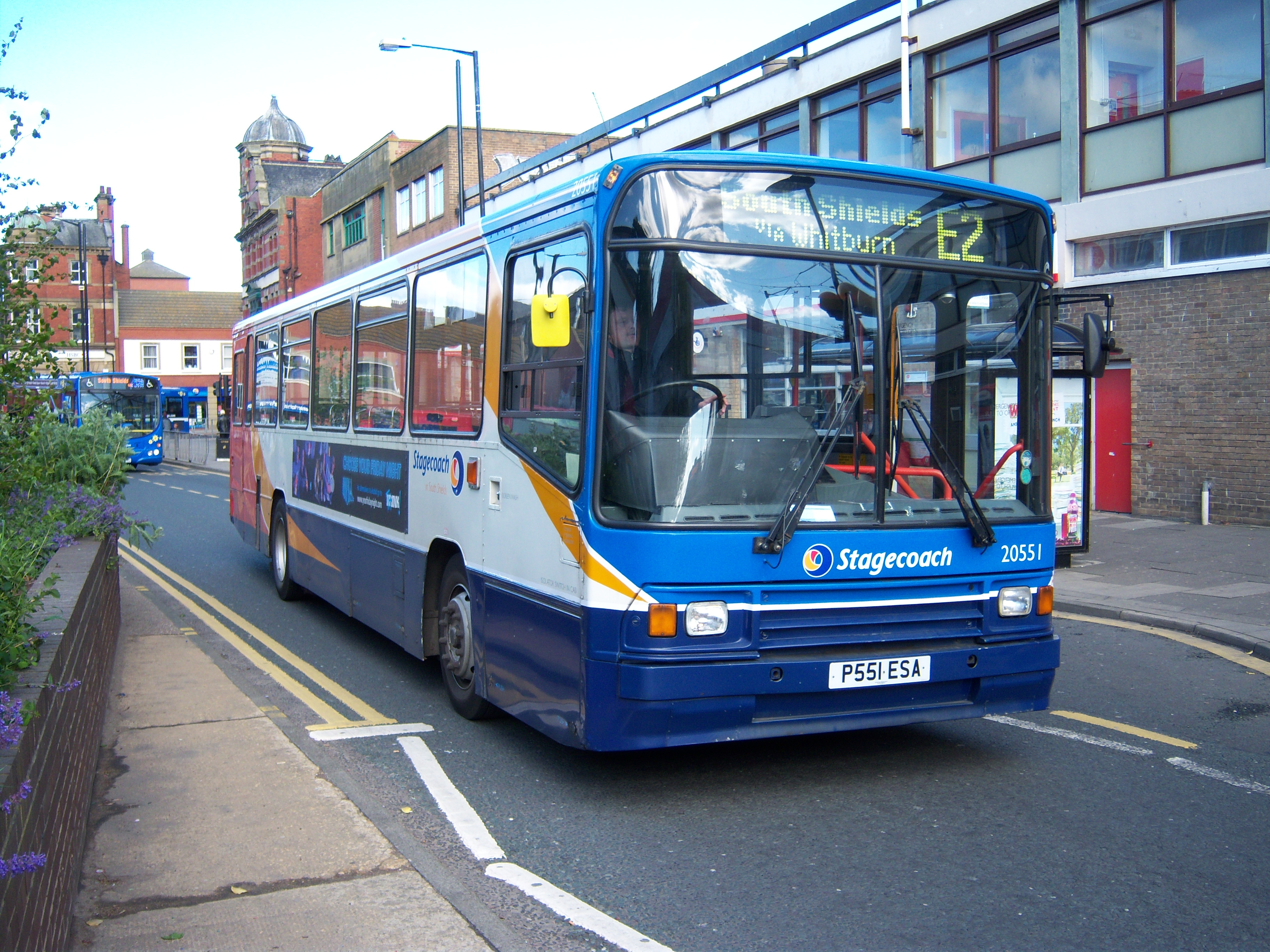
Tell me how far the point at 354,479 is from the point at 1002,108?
15.1 m

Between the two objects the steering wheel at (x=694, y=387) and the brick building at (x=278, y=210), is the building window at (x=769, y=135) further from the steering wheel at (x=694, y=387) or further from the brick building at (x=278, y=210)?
the brick building at (x=278, y=210)

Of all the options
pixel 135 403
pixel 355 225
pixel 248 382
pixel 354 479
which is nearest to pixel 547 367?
pixel 354 479

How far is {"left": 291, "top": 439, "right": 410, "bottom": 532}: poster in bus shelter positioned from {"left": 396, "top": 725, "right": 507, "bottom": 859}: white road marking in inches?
73.5

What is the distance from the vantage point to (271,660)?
8617 mm

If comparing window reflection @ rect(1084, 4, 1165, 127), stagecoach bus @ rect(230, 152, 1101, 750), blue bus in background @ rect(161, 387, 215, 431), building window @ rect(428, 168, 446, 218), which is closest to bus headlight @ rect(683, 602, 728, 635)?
stagecoach bus @ rect(230, 152, 1101, 750)

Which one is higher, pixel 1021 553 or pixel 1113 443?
pixel 1113 443

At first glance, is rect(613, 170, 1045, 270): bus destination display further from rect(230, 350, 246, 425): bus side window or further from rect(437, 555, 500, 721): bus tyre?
rect(230, 350, 246, 425): bus side window

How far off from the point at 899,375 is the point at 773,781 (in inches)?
80.0

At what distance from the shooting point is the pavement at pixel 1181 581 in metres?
9.55

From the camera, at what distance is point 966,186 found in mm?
5660

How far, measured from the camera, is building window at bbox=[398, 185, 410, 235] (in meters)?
48.8

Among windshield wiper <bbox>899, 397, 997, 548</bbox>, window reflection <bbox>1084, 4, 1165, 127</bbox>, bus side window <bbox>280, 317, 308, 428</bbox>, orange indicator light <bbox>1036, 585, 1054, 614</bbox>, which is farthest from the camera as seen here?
window reflection <bbox>1084, 4, 1165, 127</bbox>

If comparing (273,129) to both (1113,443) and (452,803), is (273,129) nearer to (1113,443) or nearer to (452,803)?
(1113,443)

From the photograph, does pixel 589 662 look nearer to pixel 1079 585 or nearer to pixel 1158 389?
pixel 1079 585
